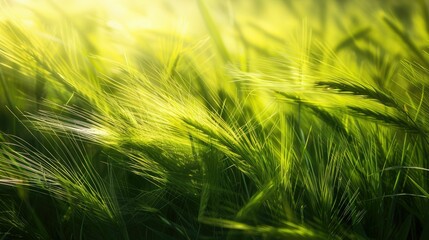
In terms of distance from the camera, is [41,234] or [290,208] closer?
[290,208]

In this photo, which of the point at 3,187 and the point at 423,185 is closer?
the point at 423,185

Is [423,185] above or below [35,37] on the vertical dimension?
below

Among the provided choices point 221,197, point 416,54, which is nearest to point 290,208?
point 221,197

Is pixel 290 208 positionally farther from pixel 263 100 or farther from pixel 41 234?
pixel 41 234

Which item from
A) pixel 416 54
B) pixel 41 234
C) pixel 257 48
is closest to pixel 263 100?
pixel 257 48

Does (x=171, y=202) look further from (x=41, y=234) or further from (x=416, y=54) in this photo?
(x=416, y=54)

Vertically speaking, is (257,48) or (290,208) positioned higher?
(257,48)
